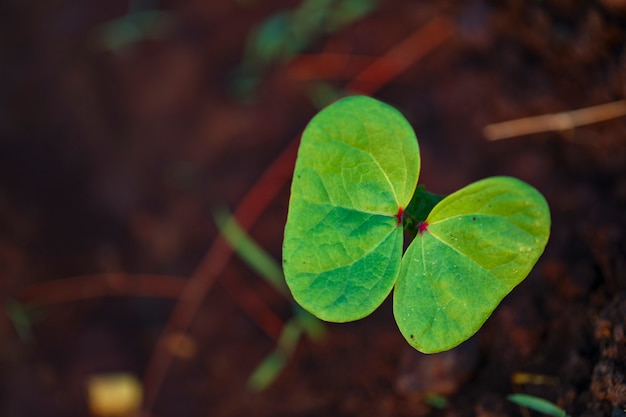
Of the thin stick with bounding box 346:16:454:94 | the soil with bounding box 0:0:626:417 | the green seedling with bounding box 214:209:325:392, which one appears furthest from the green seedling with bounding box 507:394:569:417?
the thin stick with bounding box 346:16:454:94

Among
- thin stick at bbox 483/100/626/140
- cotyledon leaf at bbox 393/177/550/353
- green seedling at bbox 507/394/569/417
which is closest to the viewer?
cotyledon leaf at bbox 393/177/550/353

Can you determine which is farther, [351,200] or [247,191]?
[247,191]

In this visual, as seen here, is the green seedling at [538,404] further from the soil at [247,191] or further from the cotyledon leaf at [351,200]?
the cotyledon leaf at [351,200]

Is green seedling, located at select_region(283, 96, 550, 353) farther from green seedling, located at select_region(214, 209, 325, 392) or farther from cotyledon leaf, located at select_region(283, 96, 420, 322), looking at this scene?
green seedling, located at select_region(214, 209, 325, 392)

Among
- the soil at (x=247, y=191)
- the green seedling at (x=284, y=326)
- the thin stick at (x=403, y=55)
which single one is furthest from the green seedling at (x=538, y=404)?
the thin stick at (x=403, y=55)

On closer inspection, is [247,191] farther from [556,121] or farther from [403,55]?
[556,121]

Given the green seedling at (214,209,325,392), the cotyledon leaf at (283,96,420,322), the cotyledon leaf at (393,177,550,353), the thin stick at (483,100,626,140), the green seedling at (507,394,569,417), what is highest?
the cotyledon leaf at (283,96,420,322)

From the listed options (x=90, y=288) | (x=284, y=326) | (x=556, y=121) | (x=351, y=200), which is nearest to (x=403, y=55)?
(x=556, y=121)
